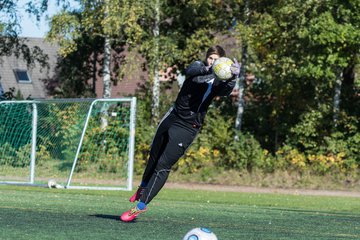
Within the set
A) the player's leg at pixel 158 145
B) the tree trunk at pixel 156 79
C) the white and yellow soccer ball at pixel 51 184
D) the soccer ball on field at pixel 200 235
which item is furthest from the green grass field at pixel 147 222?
the tree trunk at pixel 156 79

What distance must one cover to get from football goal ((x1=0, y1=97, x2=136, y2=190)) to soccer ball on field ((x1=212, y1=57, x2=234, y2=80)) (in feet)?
35.1

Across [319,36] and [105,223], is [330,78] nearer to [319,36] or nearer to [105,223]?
[319,36]

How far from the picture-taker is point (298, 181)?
1009 inches

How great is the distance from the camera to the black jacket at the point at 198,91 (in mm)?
10719

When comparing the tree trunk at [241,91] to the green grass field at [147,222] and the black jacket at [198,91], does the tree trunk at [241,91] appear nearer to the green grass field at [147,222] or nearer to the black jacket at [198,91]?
the green grass field at [147,222]

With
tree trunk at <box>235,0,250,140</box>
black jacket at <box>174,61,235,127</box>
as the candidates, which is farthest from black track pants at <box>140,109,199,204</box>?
tree trunk at <box>235,0,250,140</box>

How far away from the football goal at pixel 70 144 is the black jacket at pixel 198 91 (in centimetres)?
1020

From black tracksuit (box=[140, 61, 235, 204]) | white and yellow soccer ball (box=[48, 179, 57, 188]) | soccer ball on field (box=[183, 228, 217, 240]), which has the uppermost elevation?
black tracksuit (box=[140, 61, 235, 204])

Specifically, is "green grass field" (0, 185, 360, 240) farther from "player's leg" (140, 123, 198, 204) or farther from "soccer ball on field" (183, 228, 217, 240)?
"soccer ball on field" (183, 228, 217, 240)

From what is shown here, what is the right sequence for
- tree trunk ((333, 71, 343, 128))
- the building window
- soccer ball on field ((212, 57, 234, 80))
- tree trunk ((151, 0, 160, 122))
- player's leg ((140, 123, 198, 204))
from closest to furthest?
1. soccer ball on field ((212, 57, 234, 80))
2. player's leg ((140, 123, 198, 204))
3. tree trunk ((333, 71, 343, 128))
4. tree trunk ((151, 0, 160, 122))
5. the building window

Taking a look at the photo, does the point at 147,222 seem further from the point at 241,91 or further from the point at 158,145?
the point at 241,91

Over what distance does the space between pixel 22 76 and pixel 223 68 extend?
45135 millimetres

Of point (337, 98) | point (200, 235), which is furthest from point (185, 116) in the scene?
point (337, 98)

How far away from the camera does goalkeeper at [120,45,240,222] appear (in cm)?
1077
